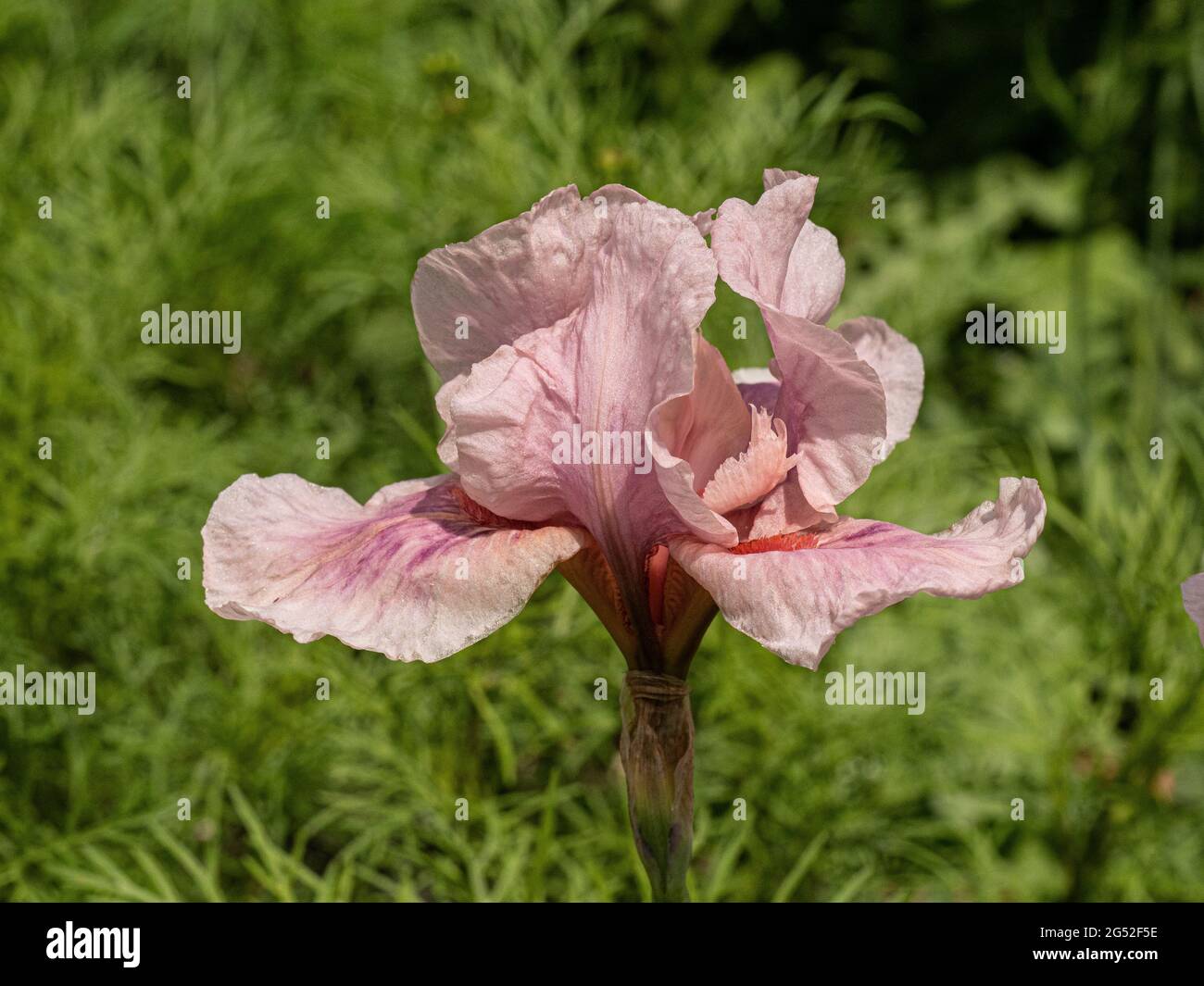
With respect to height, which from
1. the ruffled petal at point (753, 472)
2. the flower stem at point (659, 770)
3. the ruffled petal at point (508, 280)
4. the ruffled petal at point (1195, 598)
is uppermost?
the ruffled petal at point (508, 280)

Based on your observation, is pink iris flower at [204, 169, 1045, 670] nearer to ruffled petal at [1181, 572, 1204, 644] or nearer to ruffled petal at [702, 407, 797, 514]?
ruffled petal at [702, 407, 797, 514]

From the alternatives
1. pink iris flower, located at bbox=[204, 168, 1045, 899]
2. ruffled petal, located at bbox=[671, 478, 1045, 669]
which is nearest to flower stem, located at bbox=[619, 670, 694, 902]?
pink iris flower, located at bbox=[204, 168, 1045, 899]

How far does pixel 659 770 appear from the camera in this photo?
107 centimetres

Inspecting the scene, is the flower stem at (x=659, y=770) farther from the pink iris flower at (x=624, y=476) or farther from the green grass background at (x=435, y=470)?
the green grass background at (x=435, y=470)

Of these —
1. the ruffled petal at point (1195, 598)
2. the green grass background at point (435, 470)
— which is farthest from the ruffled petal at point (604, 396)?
the green grass background at point (435, 470)

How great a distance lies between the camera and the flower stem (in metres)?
1.06

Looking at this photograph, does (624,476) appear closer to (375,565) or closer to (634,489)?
(634,489)

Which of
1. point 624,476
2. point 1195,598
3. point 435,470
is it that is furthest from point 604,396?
point 435,470

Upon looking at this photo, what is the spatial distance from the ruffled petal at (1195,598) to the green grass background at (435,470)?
22.5 inches

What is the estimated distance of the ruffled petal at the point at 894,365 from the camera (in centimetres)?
120

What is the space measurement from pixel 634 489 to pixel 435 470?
3.37ft

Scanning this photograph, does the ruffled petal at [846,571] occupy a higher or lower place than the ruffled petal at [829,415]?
lower
